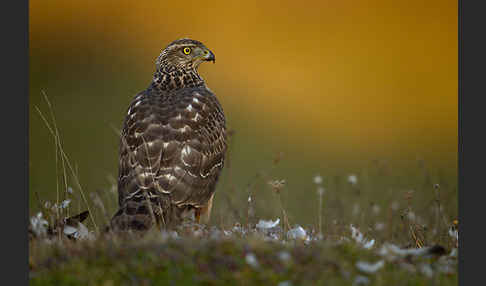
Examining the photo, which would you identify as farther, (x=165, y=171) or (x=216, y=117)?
Answer: (x=216, y=117)

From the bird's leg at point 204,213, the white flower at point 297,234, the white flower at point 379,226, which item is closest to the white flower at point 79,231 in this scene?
the bird's leg at point 204,213

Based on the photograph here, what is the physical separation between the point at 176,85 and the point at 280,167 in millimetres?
13055

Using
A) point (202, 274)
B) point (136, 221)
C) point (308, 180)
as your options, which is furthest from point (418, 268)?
point (308, 180)

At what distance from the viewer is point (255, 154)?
2098cm

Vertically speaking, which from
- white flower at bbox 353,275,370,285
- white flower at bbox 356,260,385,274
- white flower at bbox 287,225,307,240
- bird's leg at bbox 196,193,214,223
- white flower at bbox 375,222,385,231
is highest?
white flower at bbox 356,260,385,274

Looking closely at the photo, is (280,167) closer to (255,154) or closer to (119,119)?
(255,154)

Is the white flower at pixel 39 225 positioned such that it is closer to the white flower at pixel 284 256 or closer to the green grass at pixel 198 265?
the green grass at pixel 198 265

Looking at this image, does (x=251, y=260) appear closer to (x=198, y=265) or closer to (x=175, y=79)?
(x=198, y=265)

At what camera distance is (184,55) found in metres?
9.06

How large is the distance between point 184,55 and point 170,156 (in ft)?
8.84

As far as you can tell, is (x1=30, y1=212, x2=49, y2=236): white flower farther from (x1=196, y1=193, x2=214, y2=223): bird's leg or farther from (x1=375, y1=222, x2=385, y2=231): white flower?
(x1=375, y1=222, x2=385, y2=231): white flower

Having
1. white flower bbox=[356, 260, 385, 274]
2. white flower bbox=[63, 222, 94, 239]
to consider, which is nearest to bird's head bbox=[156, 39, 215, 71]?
white flower bbox=[63, 222, 94, 239]

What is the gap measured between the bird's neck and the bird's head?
4.4 inches

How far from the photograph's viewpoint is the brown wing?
6828mm
